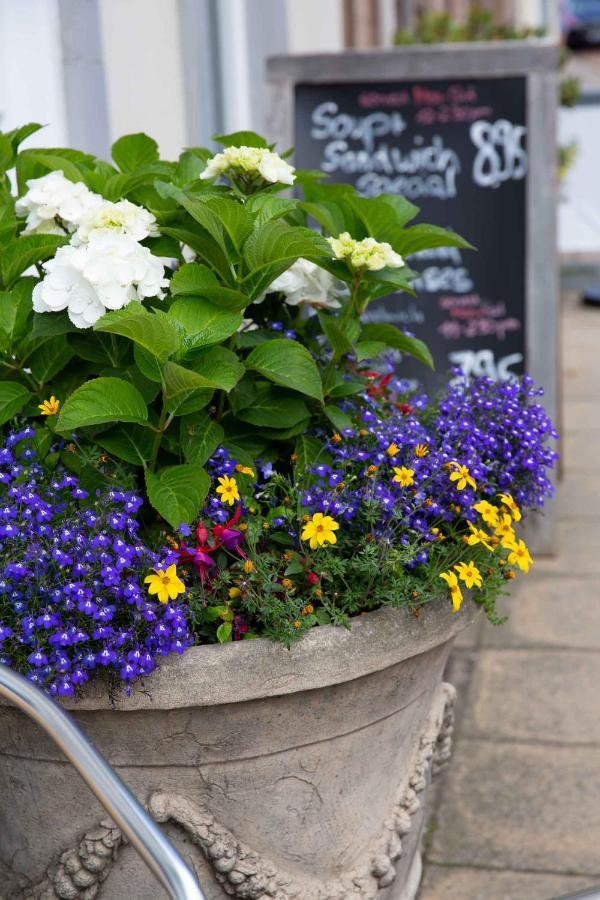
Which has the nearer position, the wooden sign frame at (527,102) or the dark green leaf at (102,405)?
the dark green leaf at (102,405)

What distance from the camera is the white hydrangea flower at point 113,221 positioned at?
176 cm

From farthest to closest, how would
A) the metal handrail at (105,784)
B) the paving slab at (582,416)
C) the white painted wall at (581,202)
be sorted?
the white painted wall at (581,202) → the paving slab at (582,416) → the metal handrail at (105,784)

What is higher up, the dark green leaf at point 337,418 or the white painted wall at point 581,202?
the dark green leaf at point 337,418

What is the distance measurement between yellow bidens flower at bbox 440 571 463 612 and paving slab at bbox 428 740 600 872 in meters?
0.97

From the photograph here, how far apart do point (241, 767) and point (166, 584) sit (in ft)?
1.02

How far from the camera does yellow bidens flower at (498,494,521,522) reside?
185cm

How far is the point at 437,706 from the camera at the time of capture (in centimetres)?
205

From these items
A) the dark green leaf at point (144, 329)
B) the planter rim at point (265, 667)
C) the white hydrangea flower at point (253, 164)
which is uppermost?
the white hydrangea flower at point (253, 164)

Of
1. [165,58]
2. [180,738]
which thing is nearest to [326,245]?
[180,738]

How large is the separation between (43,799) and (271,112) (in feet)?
9.39

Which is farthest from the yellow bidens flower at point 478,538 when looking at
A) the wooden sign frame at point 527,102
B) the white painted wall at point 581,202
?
the white painted wall at point 581,202

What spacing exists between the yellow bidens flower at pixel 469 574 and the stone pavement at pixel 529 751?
91cm

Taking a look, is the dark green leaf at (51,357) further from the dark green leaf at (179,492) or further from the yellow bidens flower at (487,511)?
the yellow bidens flower at (487,511)

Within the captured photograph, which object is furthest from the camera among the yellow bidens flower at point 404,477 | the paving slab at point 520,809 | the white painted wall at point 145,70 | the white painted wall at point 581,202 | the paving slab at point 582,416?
the white painted wall at point 581,202
